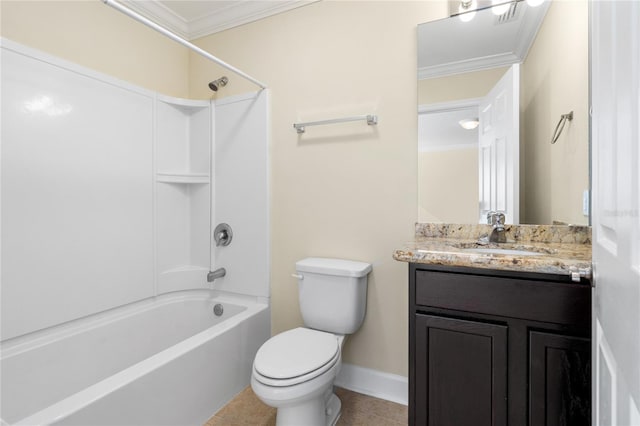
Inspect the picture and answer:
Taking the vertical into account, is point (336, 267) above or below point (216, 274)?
above

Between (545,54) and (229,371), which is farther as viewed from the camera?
(229,371)

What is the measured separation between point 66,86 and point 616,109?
223 cm

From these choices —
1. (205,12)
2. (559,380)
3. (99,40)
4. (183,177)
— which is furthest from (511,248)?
(99,40)

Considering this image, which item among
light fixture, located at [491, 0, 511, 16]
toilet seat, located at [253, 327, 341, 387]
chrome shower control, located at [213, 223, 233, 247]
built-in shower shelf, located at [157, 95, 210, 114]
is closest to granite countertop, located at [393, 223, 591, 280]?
toilet seat, located at [253, 327, 341, 387]

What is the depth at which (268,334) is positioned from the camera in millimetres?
2168

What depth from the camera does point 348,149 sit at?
1922 millimetres

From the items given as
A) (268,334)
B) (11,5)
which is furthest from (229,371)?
(11,5)

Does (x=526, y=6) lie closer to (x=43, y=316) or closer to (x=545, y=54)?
(x=545, y=54)

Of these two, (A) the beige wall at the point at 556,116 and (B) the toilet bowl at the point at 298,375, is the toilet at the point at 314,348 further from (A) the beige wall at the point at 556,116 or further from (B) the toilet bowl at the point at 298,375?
(A) the beige wall at the point at 556,116

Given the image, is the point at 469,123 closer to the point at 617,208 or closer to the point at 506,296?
the point at 506,296

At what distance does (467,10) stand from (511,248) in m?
1.23

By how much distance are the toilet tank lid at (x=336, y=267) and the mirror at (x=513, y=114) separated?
0.44 meters

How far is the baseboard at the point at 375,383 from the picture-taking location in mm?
1819

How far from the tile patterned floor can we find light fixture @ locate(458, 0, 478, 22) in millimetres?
2106
